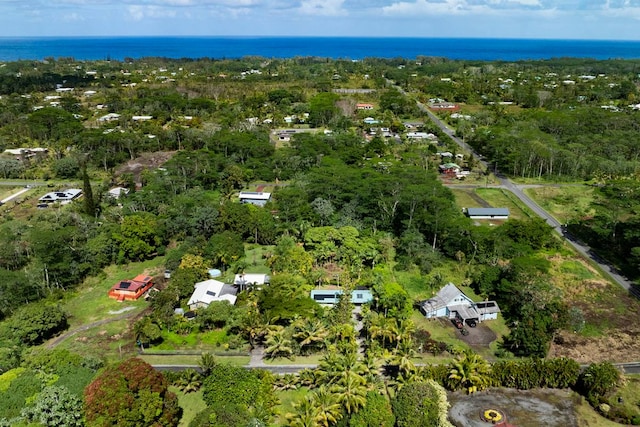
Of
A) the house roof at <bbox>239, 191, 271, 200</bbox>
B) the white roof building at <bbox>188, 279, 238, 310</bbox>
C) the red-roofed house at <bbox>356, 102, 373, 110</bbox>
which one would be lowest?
the white roof building at <bbox>188, 279, 238, 310</bbox>

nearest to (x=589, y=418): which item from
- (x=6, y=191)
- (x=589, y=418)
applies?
(x=589, y=418)

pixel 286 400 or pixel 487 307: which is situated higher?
pixel 487 307

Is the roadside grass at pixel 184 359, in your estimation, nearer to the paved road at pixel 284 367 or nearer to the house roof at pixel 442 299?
the paved road at pixel 284 367

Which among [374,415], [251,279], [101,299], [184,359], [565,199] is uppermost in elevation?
[565,199]

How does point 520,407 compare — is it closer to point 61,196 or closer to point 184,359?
point 184,359

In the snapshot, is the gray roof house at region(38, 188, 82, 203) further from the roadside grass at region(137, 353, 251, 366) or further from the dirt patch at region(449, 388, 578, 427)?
the dirt patch at region(449, 388, 578, 427)

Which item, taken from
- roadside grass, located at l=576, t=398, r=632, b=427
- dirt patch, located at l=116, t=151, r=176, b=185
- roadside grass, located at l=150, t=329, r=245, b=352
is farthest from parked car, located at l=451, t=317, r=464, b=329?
dirt patch, located at l=116, t=151, r=176, b=185
